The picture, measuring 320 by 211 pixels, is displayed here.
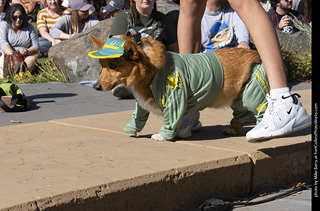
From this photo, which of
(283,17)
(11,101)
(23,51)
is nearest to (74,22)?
(23,51)

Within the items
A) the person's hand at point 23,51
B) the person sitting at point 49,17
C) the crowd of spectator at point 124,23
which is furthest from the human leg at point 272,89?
the person sitting at point 49,17

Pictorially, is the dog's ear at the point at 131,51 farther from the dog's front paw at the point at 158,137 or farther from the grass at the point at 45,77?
the grass at the point at 45,77

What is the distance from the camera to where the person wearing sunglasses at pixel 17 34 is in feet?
33.6

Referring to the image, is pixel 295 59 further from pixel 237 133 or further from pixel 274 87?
pixel 274 87

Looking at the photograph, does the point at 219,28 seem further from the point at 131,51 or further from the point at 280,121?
the point at 280,121

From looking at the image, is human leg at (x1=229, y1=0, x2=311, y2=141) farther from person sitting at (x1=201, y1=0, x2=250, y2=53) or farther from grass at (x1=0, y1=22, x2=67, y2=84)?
grass at (x1=0, y1=22, x2=67, y2=84)

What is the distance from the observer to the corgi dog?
4219 millimetres

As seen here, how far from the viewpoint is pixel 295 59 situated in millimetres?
9664

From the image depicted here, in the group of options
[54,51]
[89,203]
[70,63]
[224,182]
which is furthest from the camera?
[54,51]

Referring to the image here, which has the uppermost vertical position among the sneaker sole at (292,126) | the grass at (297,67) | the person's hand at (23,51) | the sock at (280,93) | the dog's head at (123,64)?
the dog's head at (123,64)

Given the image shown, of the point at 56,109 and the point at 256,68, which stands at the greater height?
the point at 256,68

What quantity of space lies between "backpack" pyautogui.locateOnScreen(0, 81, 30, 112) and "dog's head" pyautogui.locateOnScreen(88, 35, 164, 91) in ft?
8.07

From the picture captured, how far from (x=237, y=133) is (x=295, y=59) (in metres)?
5.29

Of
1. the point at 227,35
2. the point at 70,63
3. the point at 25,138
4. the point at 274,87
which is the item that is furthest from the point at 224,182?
the point at 70,63
